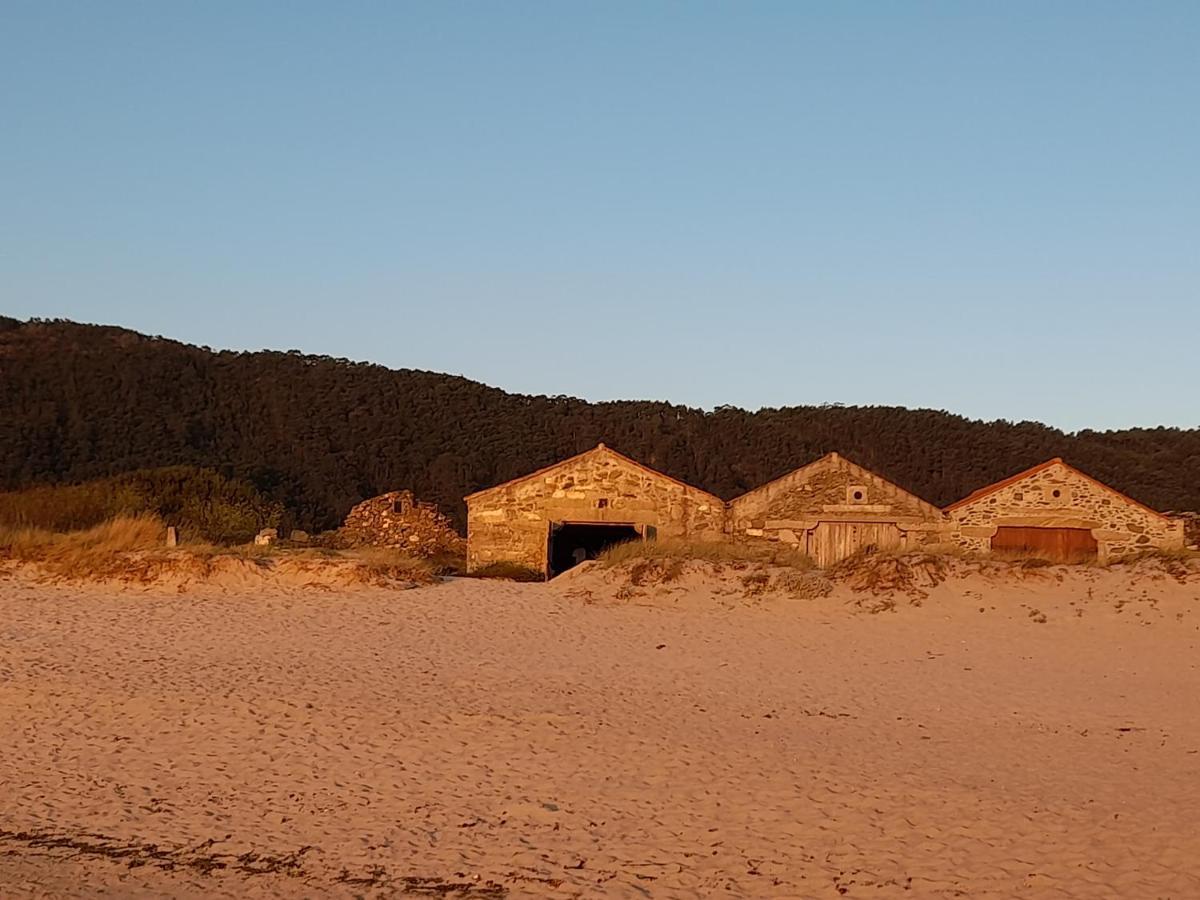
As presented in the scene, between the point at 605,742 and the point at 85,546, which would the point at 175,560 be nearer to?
the point at 85,546

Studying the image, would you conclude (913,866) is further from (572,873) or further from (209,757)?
(209,757)

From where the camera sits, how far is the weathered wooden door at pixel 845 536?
30.2 metres

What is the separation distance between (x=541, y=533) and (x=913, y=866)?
21.4m

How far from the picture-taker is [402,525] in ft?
133

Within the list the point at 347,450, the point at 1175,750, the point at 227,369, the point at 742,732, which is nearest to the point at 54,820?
the point at 742,732

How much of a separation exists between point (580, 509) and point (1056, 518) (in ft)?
37.2

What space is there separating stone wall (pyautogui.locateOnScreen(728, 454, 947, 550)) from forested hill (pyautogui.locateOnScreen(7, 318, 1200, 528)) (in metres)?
20.9

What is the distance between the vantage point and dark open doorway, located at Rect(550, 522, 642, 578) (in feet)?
101

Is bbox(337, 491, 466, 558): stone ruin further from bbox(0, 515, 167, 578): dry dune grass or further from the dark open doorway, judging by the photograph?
bbox(0, 515, 167, 578): dry dune grass

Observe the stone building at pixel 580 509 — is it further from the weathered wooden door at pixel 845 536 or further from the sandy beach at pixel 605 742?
the sandy beach at pixel 605 742

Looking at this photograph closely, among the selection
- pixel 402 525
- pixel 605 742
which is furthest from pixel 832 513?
pixel 605 742

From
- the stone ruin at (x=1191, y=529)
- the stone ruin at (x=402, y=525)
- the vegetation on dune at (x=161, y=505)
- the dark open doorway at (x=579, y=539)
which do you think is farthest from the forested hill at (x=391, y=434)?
the stone ruin at (x=1191, y=529)

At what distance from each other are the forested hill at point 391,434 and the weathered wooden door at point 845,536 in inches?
843

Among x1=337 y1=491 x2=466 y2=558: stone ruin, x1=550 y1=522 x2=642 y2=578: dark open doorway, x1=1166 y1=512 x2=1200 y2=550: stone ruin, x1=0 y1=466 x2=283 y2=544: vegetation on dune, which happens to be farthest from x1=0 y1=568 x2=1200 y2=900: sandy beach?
x1=337 y1=491 x2=466 y2=558: stone ruin
